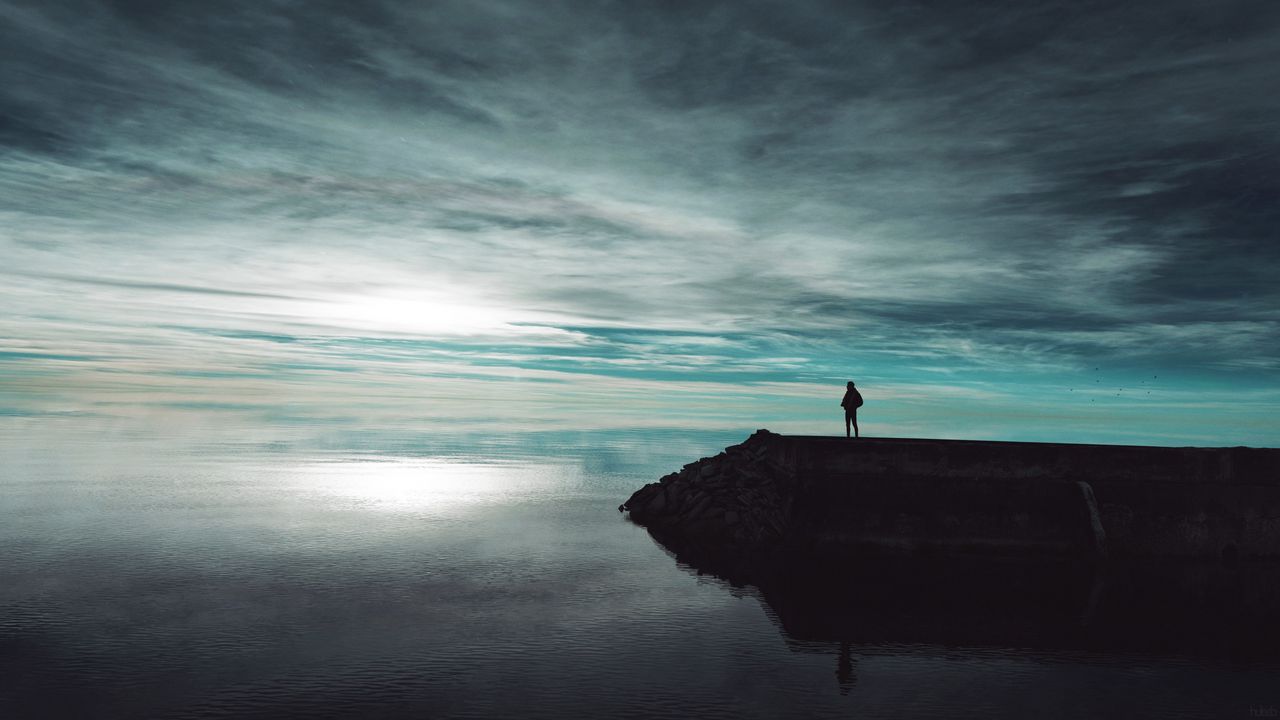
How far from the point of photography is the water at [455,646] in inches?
420

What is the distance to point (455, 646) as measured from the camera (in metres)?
13.1

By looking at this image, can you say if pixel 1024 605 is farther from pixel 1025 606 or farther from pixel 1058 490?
pixel 1058 490

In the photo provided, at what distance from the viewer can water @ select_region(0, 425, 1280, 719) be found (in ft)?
35.0

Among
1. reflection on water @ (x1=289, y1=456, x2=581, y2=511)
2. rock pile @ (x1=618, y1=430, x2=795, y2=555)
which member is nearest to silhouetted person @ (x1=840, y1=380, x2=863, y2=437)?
rock pile @ (x1=618, y1=430, x2=795, y2=555)

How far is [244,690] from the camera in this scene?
1084 cm

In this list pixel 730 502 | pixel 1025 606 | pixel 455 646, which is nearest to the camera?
pixel 455 646

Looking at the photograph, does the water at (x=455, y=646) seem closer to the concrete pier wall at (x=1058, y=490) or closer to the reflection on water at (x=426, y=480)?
the concrete pier wall at (x=1058, y=490)

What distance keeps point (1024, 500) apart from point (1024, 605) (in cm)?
449

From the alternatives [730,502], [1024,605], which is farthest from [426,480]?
[1024,605]

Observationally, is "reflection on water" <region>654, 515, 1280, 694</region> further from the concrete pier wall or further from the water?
the concrete pier wall

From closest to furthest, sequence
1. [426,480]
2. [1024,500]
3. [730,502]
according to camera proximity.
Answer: [1024,500], [730,502], [426,480]

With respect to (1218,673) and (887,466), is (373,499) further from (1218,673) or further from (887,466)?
(1218,673)

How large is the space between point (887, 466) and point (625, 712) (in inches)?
498

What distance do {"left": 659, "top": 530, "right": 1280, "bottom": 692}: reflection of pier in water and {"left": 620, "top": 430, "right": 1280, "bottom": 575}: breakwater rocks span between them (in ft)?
1.45
